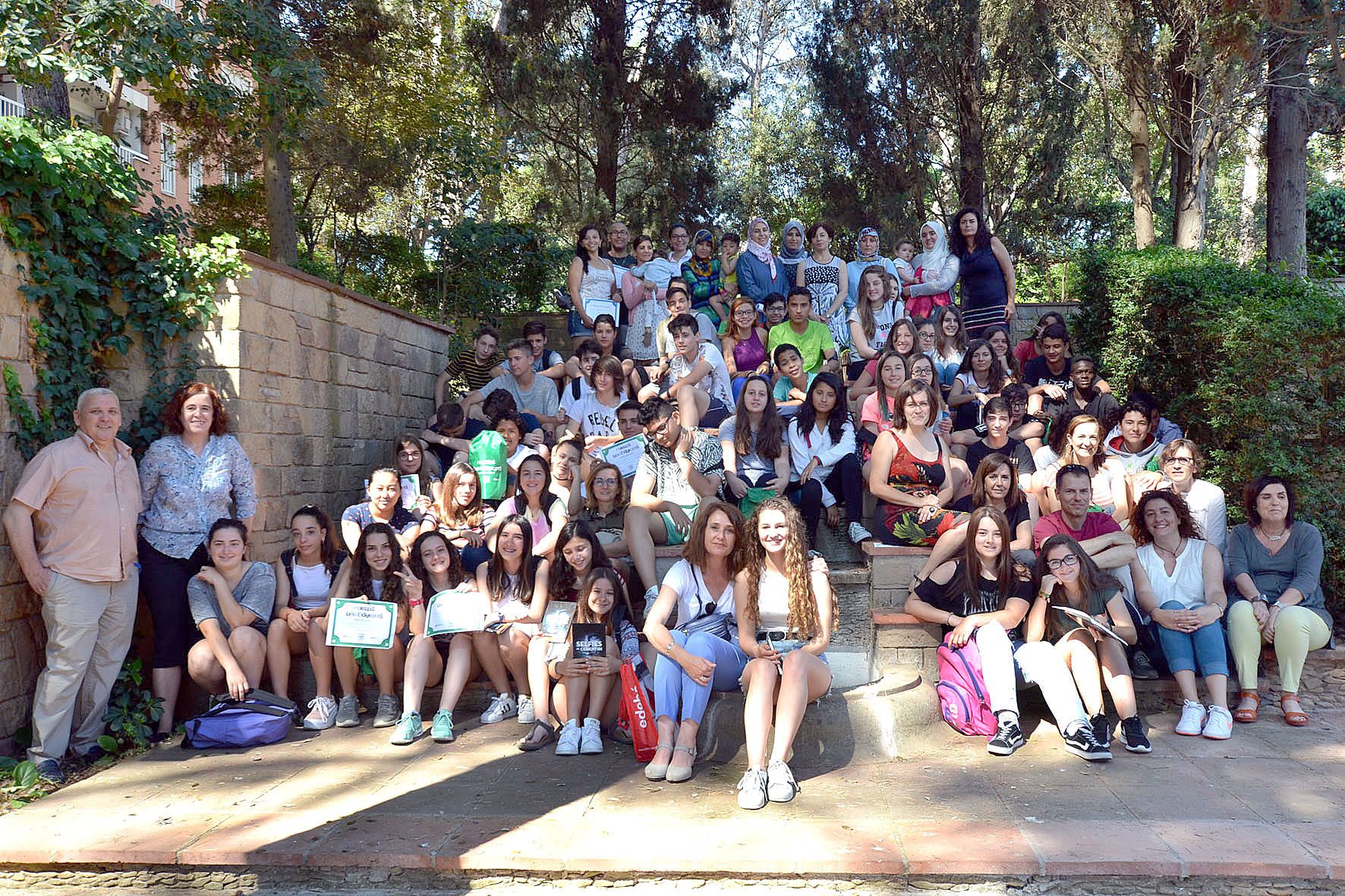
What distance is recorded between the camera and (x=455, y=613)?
217 inches

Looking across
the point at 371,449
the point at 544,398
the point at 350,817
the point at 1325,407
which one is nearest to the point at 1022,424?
the point at 1325,407

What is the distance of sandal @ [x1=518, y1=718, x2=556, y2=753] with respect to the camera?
16.9 ft

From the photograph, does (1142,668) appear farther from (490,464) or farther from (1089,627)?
(490,464)

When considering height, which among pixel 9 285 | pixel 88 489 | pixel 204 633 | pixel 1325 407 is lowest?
pixel 204 633

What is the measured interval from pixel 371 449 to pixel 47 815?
4.07m

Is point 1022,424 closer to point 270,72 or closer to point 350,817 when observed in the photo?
point 350,817

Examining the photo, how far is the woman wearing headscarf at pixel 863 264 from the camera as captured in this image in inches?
393

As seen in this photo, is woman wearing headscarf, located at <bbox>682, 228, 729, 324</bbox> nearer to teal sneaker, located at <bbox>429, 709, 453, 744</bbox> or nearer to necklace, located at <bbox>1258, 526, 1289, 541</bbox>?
necklace, located at <bbox>1258, 526, 1289, 541</bbox>

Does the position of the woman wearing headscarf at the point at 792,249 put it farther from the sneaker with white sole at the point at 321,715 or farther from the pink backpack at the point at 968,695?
the sneaker with white sole at the point at 321,715

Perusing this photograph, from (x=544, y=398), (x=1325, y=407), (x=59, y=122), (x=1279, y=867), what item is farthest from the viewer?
(x=544, y=398)

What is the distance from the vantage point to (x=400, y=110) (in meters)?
12.6

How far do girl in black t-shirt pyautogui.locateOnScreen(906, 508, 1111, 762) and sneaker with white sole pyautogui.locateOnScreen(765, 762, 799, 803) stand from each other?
3.81 feet

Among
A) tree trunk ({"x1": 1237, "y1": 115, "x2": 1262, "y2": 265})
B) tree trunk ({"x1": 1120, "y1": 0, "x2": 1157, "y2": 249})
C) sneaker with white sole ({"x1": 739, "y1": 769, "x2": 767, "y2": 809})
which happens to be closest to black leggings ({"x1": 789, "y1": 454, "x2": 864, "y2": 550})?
sneaker with white sole ({"x1": 739, "y1": 769, "x2": 767, "y2": 809})

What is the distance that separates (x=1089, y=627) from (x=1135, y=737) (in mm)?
547
